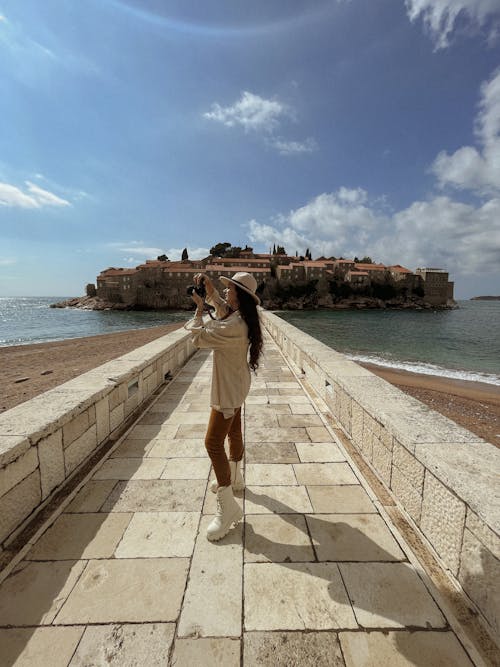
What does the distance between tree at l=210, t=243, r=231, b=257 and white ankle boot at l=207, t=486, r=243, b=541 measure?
92730 mm

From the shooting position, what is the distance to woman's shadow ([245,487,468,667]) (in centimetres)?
157

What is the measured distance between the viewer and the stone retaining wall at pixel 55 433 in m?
2.15

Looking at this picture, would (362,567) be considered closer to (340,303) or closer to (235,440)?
(235,440)

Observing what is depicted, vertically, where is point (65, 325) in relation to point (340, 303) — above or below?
below

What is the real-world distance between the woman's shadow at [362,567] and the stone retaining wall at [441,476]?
266 mm

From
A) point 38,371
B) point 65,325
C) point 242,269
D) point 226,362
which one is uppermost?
point 242,269

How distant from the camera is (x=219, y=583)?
1.81 meters

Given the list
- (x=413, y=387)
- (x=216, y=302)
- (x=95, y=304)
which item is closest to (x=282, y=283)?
(x=95, y=304)

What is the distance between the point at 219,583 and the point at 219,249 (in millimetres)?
95143

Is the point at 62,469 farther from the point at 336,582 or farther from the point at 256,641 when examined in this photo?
the point at 336,582

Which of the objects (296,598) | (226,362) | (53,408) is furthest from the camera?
(53,408)

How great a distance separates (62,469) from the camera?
272 cm

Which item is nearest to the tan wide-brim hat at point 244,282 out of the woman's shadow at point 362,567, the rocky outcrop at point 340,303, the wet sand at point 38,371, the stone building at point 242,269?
the woman's shadow at point 362,567

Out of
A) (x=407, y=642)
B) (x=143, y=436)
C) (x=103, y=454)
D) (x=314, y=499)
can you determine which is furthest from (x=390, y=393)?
(x=103, y=454)
